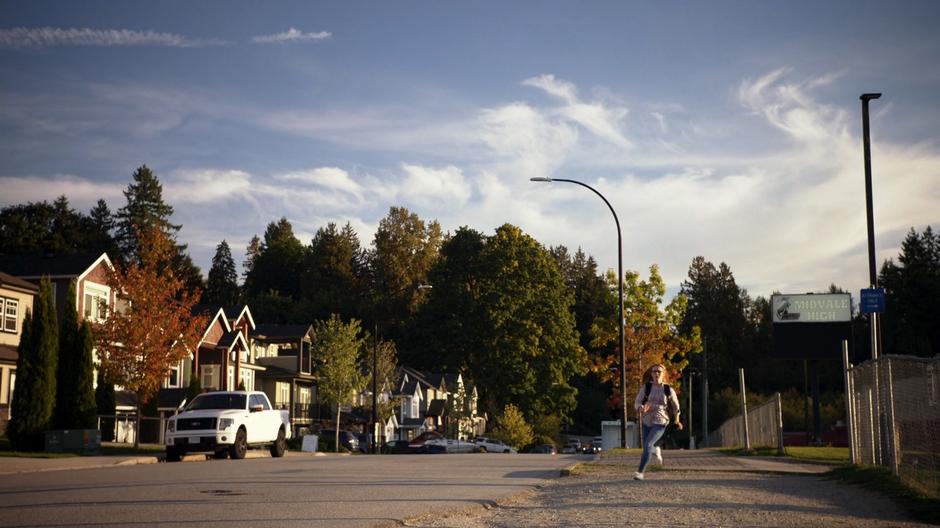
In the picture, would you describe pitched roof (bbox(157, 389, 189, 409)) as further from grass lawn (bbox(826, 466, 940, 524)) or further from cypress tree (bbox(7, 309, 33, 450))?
grass lawn (bbox(826, 466, 940, 524))

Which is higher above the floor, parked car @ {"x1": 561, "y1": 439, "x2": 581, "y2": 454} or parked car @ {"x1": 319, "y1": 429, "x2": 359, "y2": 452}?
parked car @ {"x1": 319, "y1": 429, "x2": 359, "y2": 452}

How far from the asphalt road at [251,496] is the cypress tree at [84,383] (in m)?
18.7

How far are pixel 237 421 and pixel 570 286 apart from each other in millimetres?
109981

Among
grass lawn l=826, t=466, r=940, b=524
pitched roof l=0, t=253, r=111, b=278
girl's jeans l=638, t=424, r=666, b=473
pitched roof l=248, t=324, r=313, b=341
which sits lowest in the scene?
grass lawn l=826, t=466, r=940, b=524

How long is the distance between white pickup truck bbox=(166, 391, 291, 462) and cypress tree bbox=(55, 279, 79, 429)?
9.72m

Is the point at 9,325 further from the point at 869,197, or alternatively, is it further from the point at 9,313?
the point at 869,197

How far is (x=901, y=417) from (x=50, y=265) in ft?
146

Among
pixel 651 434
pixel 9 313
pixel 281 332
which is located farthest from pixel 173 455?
pixel 281 332

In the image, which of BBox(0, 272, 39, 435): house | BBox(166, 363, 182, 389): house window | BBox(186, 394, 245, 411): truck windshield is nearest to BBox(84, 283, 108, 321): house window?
BBox(0, 272, 39, 435): house

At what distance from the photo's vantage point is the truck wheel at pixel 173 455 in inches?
1081

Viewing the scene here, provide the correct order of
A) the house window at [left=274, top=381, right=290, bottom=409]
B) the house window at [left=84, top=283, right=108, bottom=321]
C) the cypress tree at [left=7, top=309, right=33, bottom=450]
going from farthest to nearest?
the house window at [left=274, top=381, right=290, bottom=409] < the house window at [left=84, top=283, right=108, bottom=321] < the cypress tree at [left=7, top=309, right=33, bottom=450]

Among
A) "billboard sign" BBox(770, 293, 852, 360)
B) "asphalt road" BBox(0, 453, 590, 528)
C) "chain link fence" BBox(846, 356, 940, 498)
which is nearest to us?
"asphalt road" BBox(0, 453, 590, 528)

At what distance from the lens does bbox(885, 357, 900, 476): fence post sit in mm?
13953

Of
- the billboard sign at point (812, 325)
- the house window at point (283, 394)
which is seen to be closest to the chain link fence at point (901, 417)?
the billboard sign at point (812, 325)
